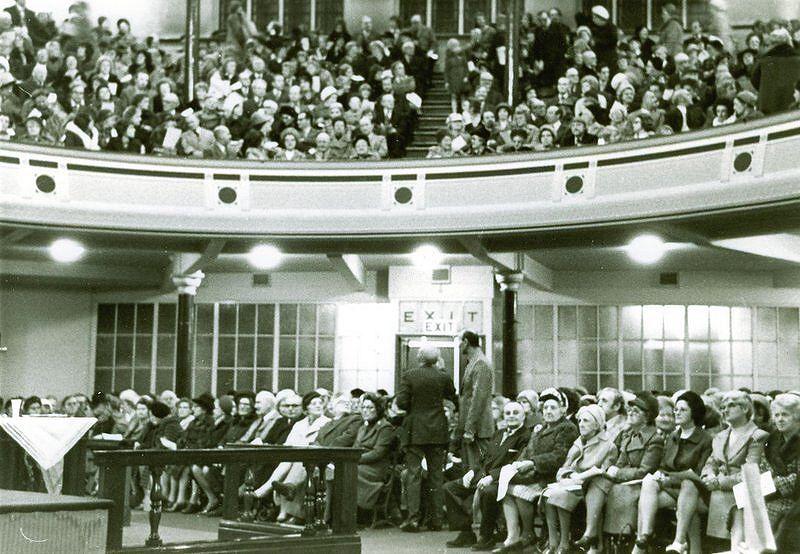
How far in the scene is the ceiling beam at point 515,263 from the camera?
1538cm

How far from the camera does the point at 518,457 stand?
30.1 ft

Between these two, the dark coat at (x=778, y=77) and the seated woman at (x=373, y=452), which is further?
the dark coat at (x=778, y=77)

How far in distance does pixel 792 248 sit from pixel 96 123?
9.27 m

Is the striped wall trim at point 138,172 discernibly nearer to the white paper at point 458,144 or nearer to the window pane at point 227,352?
the white paper at point 458,144

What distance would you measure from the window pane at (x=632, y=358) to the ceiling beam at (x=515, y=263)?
148 centimetres

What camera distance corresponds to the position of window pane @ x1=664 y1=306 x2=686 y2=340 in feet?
57.3

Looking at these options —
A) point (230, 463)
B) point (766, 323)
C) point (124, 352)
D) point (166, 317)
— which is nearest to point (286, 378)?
point (166, 317)

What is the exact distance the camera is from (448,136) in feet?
50.8

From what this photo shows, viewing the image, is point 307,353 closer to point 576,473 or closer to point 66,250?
point 66,250

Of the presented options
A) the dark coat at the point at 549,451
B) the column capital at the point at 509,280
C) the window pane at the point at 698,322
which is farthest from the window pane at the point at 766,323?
the dark coat at the point at 549,451

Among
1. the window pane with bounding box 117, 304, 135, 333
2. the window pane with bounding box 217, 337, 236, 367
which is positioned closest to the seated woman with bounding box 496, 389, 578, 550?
the window pane with bounding box 217, 337, 236, 367

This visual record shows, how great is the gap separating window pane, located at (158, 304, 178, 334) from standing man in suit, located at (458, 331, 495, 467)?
33.0 ft

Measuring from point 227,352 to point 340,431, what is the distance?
27.5 feet

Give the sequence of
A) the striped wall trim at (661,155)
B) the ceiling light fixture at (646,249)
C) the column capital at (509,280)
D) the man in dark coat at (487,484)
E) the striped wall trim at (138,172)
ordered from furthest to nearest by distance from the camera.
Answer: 1. the column capital at (509,280)
2. the striped wall trim at (138,172)
3. the ceiling light fixture at (646,249)
4. the striped wall trim at (661,155)
5. the man in dark coat at (487,484)
